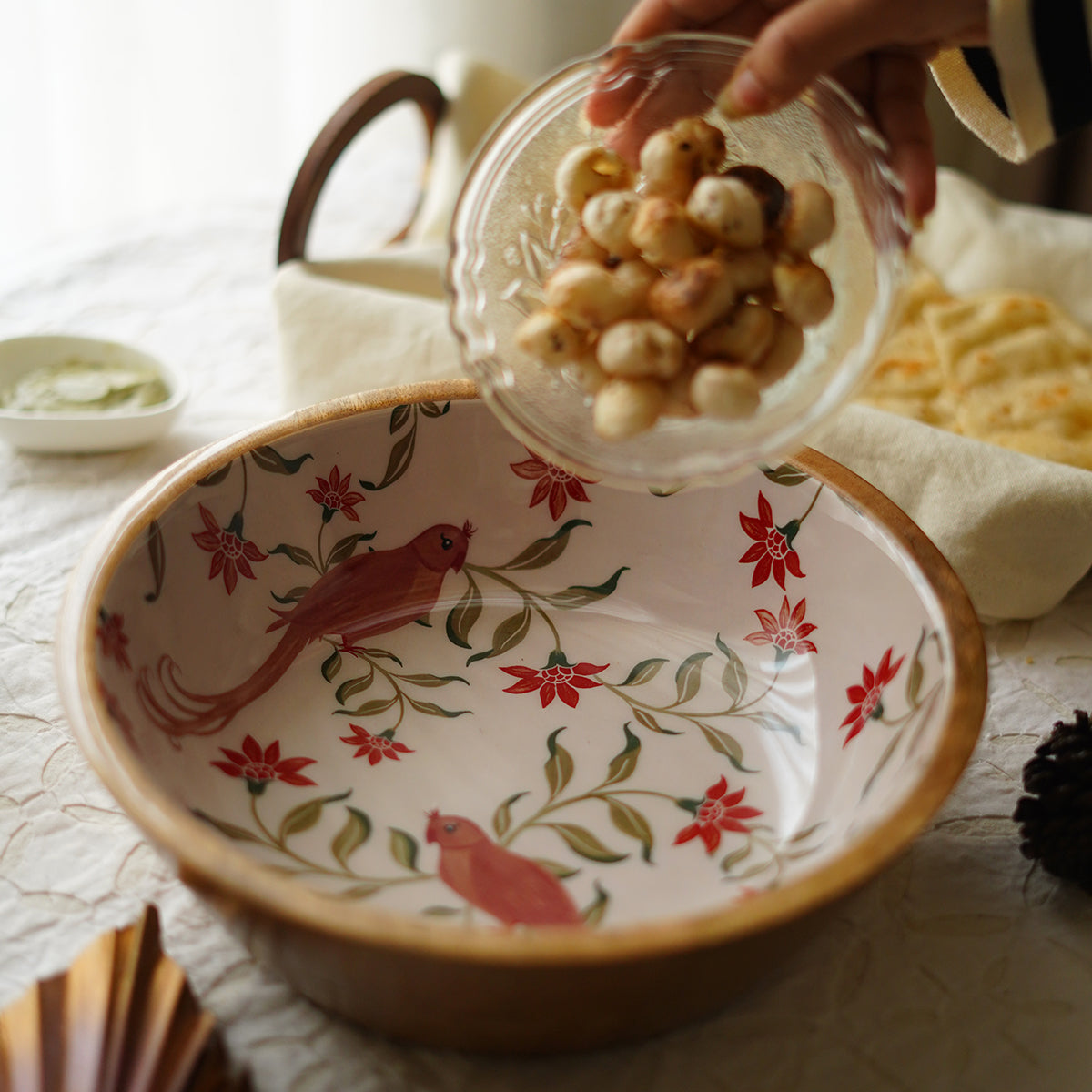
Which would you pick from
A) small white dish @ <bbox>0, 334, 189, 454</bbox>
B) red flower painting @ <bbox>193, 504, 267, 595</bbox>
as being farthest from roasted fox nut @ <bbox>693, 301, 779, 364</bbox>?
small white dish @ <bbox>0, 334, 189, 454</bbox>

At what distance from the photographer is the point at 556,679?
0.48m

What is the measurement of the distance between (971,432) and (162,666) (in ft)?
1.44

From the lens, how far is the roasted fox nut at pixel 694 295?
362 millimetres

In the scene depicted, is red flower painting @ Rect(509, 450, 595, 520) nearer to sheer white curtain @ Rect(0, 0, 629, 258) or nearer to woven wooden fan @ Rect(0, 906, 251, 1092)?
woven wooden fan @ Rect(0, 906, 251, 1092)

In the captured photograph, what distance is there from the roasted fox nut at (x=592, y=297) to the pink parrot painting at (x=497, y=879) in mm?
190

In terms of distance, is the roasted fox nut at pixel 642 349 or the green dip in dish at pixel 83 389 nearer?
the roasted fox nut at pixel 642 349

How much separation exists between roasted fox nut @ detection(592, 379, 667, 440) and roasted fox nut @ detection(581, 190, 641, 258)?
1.8 inches

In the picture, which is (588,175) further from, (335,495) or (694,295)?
(335,495)

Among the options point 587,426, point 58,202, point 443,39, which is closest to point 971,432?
point 587,426

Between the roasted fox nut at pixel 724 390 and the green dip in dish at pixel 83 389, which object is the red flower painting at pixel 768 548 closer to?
the roasted fox nut at pixel 724 390

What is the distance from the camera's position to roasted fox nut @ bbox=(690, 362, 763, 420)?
1.20 ft

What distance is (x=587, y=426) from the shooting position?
431 mm

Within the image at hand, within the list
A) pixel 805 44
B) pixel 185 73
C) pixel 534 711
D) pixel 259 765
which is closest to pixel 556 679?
pixel 534 711

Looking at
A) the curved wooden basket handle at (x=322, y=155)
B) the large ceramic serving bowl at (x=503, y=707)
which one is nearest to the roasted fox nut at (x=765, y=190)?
the large ceramic serving bowl at (x=503, y=707)
